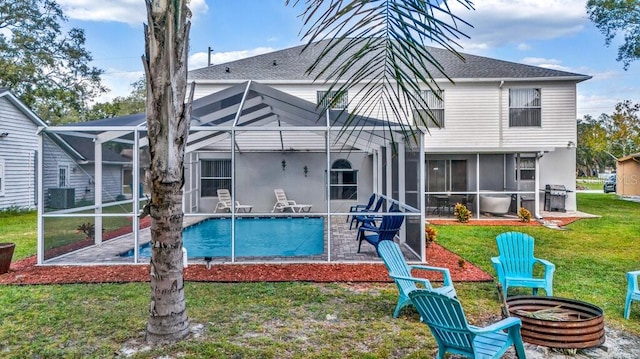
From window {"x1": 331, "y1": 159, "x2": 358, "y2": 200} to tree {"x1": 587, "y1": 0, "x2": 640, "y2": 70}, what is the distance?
13746 mm

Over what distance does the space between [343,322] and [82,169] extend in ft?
20.2

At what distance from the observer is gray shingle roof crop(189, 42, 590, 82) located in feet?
48.5

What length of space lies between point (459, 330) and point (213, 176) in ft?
43.0

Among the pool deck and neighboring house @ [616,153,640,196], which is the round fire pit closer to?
the pool deck

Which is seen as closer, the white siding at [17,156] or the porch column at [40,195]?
the porch column at [40,195]

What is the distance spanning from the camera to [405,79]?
3.31 feet

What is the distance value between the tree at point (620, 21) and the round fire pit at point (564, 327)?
65.3ft

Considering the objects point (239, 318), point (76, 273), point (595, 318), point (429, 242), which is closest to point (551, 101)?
point (429, 242)

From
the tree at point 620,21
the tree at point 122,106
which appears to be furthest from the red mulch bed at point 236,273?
the tree at point 122,106

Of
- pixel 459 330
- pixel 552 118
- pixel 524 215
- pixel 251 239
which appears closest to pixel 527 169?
pixel 552 118

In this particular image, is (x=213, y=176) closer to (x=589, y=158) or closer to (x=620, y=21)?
(x=620, y=21)

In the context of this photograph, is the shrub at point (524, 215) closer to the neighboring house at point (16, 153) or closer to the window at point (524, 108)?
the window at point (524, 108)

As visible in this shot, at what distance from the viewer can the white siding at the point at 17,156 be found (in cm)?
1594

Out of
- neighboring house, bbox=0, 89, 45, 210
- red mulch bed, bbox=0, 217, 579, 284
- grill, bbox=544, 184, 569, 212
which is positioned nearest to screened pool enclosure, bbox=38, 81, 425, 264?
red mulch bed, bbox=0, 217, 579, 284
